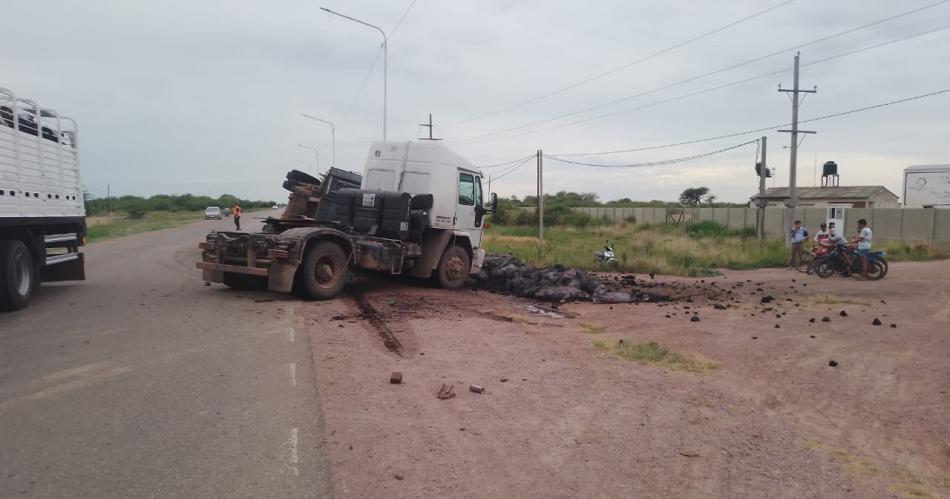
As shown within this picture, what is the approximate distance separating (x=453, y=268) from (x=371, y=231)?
211 centimetres

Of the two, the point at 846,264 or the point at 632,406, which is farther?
the point at 846,264

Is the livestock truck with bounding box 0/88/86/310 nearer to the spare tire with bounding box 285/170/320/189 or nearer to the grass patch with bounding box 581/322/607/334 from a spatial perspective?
the spare tire with bounding box 285/170/320/189

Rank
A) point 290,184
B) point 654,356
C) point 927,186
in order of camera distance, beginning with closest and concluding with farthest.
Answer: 1. point 654,356
2. point 290,184
3. point 927,186

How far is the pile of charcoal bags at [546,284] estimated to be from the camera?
13750 millimetres

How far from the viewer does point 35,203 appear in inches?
446

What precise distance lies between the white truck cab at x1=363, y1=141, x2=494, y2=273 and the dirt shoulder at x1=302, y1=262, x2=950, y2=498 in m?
3.48

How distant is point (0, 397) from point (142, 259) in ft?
53.2

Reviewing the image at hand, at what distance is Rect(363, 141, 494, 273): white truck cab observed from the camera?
14.1 m

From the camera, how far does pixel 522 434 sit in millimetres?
5184

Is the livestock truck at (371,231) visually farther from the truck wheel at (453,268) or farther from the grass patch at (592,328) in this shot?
the grass patch at (592,328)

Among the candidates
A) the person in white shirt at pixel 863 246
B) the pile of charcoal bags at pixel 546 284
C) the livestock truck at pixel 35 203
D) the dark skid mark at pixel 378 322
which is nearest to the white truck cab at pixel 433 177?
the pile of charcoal bags at pixel 546 284

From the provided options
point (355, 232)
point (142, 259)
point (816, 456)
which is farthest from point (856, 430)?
point (142, 259)

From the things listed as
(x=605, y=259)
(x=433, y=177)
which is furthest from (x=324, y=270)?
(x=605, y=259)

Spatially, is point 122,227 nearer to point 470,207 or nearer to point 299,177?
point 299,177
